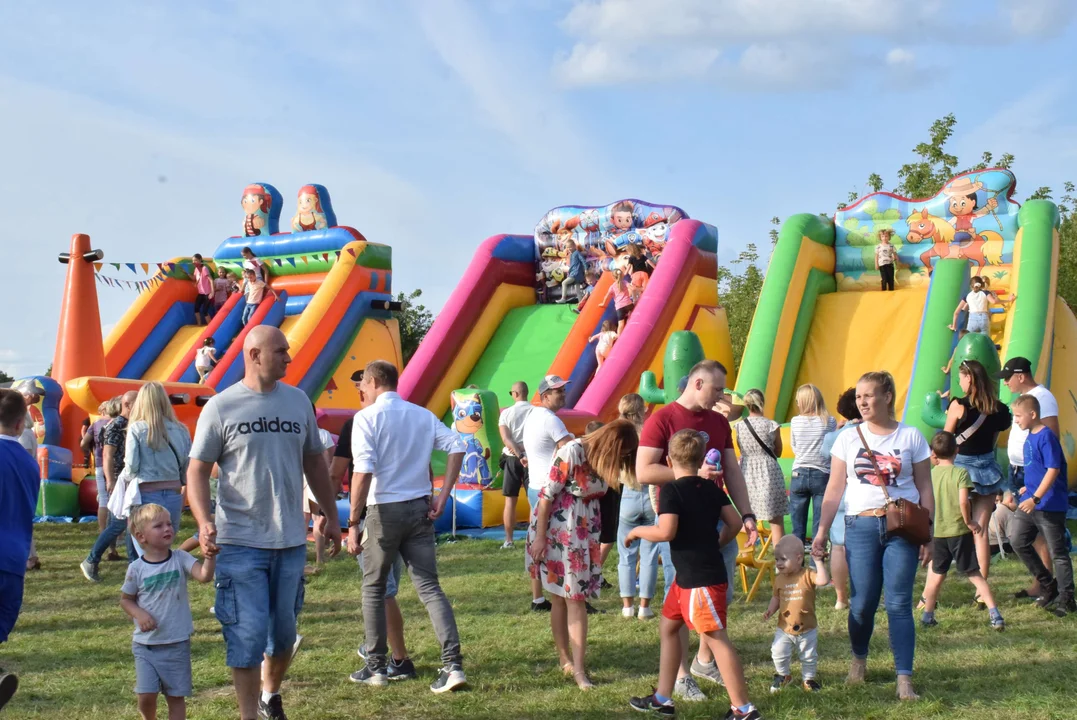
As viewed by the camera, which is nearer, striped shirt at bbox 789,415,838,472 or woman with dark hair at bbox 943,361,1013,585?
woman with dark hair at bbox 943,361,1013,585

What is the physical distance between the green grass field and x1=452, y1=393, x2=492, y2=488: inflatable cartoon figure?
245cm

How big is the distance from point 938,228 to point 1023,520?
623 cm

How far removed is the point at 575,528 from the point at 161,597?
5.96 feet

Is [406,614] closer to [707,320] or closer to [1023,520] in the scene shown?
[1023,520]

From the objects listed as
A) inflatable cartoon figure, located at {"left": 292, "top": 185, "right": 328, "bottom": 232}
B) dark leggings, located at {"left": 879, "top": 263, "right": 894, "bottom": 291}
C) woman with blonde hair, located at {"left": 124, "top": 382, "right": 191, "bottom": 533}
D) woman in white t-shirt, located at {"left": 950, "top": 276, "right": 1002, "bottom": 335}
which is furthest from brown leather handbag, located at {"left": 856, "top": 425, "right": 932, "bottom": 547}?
inflatable cartoon figure, located at {"left": 292, "top": 185, "right": 328, "bottom": 232}

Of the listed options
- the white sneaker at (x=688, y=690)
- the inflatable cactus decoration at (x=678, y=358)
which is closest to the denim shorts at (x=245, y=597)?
the white sneaker at (x=688, y=690)

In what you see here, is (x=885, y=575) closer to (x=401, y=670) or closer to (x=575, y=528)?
(x=575, y=528)

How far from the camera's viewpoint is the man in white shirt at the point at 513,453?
8.59 metres

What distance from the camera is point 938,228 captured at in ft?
39.3

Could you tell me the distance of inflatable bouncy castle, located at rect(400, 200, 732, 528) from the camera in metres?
11.8

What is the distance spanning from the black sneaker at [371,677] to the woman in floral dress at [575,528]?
30.7 inches

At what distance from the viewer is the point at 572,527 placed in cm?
507

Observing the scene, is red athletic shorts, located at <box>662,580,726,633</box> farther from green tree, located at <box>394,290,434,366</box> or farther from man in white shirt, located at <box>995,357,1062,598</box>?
green tree, located at <box>394,290,434,366</box>

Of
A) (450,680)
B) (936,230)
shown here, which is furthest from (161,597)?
(936,230)
